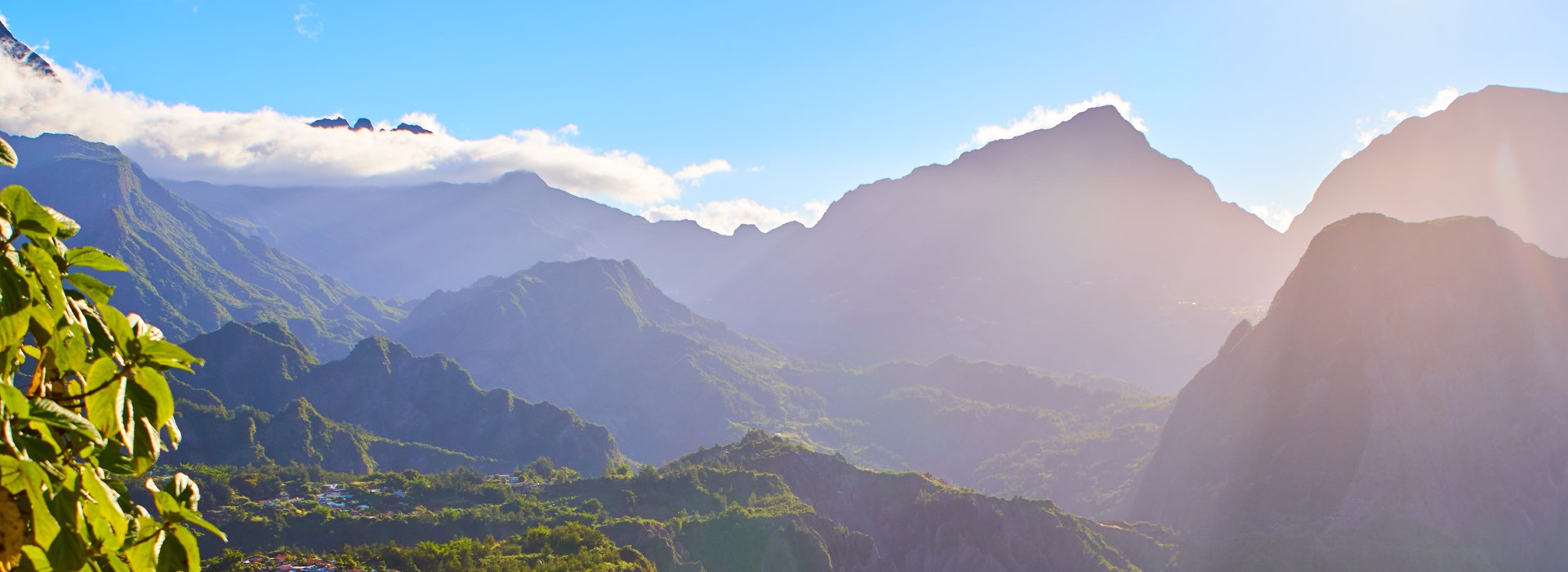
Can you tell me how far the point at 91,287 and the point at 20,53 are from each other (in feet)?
767

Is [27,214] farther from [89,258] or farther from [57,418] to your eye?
[57,418]

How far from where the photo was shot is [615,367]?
179m

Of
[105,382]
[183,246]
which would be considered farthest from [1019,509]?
[183,246]

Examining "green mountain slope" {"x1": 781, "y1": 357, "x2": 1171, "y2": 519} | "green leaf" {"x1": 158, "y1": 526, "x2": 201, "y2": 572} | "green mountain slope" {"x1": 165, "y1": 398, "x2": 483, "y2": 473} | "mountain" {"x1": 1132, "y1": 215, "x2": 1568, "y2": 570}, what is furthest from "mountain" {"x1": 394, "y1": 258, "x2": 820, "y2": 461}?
"green leaf" {"x1": 158, "y1": 526, "x2": 201, "y2": 572}

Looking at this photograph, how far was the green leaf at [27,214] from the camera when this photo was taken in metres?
3.18

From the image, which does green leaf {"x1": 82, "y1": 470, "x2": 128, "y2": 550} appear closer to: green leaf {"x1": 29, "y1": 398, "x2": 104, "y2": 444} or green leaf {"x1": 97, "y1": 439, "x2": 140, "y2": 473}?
green leaf {"x1": 97, "y1": 439, "x2": 140, "y2": 473}

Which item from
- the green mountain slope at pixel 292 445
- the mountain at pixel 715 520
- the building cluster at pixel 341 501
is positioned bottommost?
the green mountain slope at pixel 292 445

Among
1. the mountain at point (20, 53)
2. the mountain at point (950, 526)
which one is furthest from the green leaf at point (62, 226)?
the mountain at point (20, 53)

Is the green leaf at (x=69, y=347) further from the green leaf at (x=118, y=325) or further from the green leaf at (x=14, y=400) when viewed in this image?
the green leaf at (x=14, y=400)

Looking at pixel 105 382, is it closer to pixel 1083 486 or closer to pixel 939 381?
pixel 1083 486

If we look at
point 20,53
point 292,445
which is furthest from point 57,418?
point 20,53

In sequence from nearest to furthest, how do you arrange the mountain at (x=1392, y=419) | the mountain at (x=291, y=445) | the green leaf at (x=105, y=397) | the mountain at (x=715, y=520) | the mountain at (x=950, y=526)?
1. the green leaf at (x=105, y=397)
2. the mountain at (x=715, y=520)
3. the mountain at (x=950, y=526)
4. the mountain at (x=1392, y=419)
5. the mountain at (x=291, y=445)

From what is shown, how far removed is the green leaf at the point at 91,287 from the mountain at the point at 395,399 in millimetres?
110587

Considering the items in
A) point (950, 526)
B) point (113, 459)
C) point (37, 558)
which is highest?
Answer: point (113, 459)
